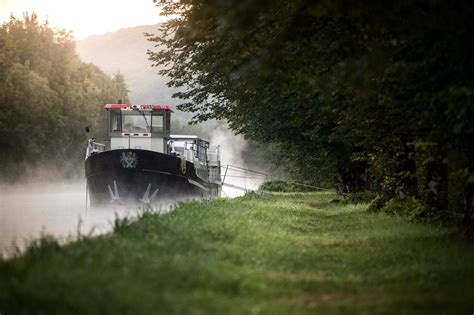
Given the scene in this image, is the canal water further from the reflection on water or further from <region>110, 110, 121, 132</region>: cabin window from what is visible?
<region>110, 110, 121, 132</region>: cabin window

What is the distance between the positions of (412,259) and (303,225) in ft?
22.9

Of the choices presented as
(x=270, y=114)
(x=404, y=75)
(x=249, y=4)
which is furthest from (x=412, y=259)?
(x=270, y=114)

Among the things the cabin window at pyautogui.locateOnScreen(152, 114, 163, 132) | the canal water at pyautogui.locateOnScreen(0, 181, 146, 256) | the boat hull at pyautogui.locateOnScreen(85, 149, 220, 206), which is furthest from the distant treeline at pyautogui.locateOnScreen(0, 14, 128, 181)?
the boat hull at pyautogui.locateOnScreen(85, 149, 220, 206)

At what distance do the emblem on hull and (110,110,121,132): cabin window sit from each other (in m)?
3.80

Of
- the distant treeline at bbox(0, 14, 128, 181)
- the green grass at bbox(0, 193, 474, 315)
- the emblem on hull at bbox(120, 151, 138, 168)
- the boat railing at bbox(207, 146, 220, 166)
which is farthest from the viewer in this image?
the distant treeline at bbox(0, 14, 128, 181)

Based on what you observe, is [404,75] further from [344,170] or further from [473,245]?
[344,170]

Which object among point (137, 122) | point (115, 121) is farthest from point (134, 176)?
point (137, 122)

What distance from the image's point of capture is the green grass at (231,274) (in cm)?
687

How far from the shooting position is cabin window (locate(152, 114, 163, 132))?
32281 millimetres

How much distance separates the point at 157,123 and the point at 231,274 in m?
24.1

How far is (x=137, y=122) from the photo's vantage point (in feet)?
108

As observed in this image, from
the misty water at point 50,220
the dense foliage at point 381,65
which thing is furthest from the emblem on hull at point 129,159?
the dense foliage at point 381,65

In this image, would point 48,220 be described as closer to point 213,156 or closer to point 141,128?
point 141,128

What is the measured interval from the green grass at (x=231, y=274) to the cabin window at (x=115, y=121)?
18.5 meters
